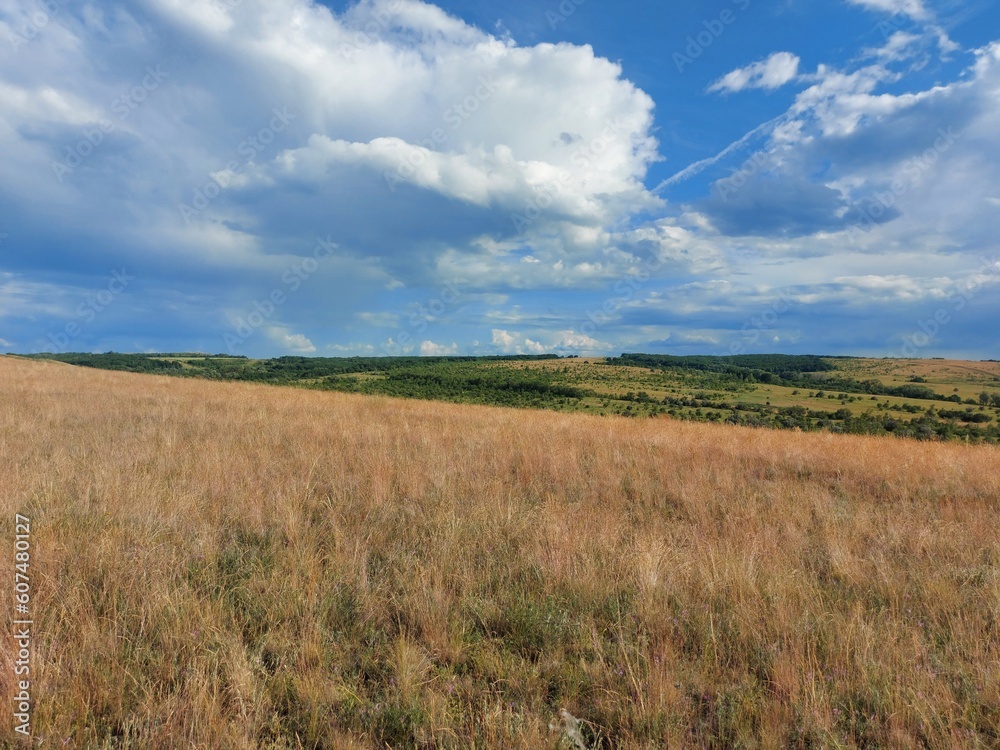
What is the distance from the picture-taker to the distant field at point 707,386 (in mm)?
60491

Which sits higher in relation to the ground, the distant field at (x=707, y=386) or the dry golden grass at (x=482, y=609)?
the dry golden grass at (x=482, y=609)

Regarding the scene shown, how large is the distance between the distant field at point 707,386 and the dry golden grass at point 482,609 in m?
40.4

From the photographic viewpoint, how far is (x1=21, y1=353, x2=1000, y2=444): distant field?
60.5 meters

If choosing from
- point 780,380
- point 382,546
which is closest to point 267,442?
point 382,546

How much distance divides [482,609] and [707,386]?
110 metres

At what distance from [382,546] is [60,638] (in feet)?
7.78

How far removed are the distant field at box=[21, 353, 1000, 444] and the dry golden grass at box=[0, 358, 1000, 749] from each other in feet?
133

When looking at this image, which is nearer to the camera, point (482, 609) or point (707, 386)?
point (482, 609)

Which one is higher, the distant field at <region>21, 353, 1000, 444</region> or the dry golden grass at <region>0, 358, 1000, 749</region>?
the dry golden grass at <region>0, 358, 1000, 749</region>

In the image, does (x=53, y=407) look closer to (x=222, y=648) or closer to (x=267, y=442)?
(x=267, y=442)

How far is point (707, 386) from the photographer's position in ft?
338

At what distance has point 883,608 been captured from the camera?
11.9 ft

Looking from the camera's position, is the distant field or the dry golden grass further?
the distant field

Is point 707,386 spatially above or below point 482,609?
below
